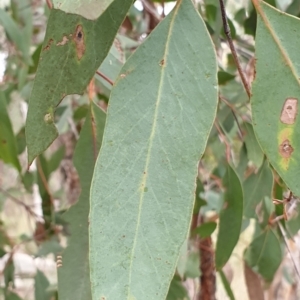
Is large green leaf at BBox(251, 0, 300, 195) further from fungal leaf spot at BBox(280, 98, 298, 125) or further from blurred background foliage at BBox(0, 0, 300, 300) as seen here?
blurred background foliage at BBox(0, 0, 300, 300)

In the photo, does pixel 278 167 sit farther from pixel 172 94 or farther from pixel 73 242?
pixel 73 242

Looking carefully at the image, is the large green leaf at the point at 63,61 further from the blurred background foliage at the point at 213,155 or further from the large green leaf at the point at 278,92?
the blurred background foliage at the point at 213,155

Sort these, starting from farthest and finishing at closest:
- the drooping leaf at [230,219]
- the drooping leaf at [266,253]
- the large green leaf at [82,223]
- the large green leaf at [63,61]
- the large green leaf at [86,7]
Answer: the drooping leaf at [266,253]
the drooping leaf at [230,219]
the large green leaf at [82,223]
the large green leaf at [63,61]
the large green leaf at [86,7]

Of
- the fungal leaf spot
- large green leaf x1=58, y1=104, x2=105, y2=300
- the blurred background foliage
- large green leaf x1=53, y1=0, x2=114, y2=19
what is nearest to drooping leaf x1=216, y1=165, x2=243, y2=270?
the blurred background foliage

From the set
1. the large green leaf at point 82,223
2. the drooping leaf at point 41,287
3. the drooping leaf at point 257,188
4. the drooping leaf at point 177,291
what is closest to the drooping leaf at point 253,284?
the drooping leaf at point 177,291

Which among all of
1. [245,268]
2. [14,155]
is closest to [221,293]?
[245,268]

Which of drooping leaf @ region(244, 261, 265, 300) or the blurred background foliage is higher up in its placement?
the blurred background foliage
